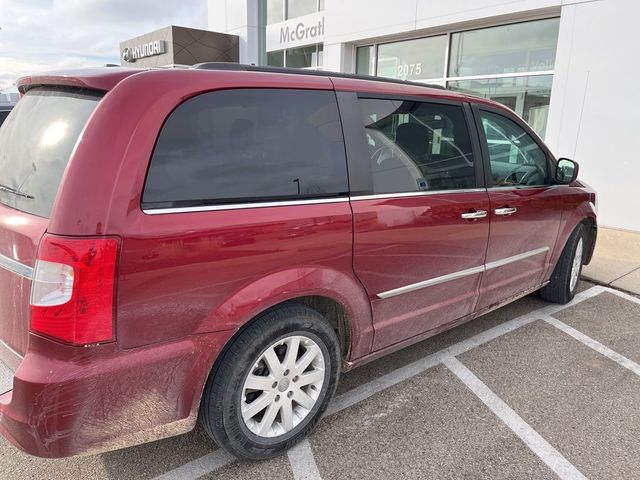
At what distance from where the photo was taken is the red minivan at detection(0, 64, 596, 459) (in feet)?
5.61

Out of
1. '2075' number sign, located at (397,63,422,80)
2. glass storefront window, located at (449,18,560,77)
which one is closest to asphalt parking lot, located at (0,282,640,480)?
glass storefront window, located at (449,18,560,77)

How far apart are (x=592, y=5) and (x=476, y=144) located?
5395mm

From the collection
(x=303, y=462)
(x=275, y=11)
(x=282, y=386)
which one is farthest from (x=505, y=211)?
(x=275, y=11)

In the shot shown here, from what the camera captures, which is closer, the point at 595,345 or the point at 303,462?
the point at 303,462

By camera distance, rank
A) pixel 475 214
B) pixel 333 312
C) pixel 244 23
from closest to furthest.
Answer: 1. pixel 333 312
2. pixel 475 214
3. pixel 244 23

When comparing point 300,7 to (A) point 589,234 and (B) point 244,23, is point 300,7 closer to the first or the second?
(B) point 244,23

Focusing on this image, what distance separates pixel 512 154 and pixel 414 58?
7100mm

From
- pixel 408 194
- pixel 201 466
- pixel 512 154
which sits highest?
pixel 512 154

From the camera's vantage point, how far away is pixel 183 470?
225cm

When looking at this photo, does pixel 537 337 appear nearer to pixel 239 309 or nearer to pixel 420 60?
pixel 239 309

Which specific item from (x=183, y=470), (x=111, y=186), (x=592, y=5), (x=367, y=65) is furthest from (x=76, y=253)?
(x=367, y=65)

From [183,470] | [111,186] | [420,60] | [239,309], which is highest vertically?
[420,60]

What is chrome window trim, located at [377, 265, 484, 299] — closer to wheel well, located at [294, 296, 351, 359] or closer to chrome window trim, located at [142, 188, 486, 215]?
wheel well, located at [294, 296, 351, 359]

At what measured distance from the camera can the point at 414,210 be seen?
264cm
